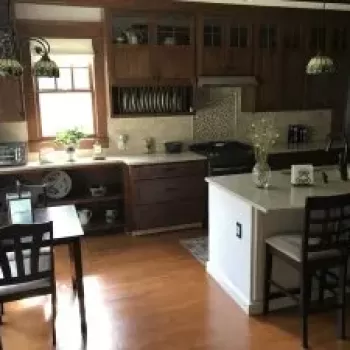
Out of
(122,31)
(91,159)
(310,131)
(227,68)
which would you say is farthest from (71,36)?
(310,131)

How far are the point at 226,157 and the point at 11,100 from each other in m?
2.46

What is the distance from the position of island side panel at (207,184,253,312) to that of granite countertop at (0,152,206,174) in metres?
1.24

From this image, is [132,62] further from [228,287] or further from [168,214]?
[228,287]

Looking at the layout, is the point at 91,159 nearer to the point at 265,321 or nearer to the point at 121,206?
the point at 121,206

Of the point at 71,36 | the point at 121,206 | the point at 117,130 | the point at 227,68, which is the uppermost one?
the point at 71,36

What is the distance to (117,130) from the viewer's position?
17.1ft

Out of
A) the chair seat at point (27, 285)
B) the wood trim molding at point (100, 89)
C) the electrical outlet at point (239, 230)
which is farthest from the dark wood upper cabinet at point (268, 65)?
the chair seat at point (27, 285)

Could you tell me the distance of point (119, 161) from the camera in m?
4.84

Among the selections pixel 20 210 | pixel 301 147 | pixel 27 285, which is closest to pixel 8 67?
pixel 20 210

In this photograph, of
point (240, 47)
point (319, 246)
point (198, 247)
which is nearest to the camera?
point (319, 246)

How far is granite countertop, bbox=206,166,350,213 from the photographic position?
9.57 ft

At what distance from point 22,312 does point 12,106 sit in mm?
2246

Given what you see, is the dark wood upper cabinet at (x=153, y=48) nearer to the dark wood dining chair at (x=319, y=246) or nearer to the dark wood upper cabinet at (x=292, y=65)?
the dark wood upper cabinet at (x=292, y=65)

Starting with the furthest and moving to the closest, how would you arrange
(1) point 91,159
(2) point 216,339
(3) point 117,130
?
(3) point 117,130
(1) point 91,159
(2) point 216,339
